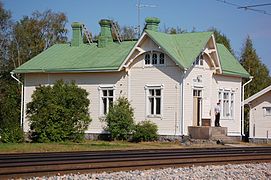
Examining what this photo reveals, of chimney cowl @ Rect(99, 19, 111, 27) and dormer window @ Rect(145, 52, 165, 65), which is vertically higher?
chimney cowl @ Rect(99, 19, 111, 27)

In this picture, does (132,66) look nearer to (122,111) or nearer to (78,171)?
(122,111)

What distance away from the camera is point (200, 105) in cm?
4094

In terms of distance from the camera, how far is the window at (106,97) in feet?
138

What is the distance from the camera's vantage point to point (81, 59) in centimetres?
4459

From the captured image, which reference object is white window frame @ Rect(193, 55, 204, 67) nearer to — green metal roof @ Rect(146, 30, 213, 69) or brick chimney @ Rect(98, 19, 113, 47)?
green metal roof @ Rect(146, 30, 213, 69)

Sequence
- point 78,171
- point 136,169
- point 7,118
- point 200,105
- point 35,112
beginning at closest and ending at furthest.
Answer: point 78,171 < point 136,169 < point 35,112 < point 200,105 < point 7,118

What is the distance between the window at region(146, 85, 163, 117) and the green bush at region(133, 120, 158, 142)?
1297 mm

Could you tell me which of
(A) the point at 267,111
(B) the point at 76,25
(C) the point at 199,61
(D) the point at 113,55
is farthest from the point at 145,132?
(B) the point at 76,25

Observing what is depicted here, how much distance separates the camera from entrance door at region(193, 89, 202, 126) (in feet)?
133

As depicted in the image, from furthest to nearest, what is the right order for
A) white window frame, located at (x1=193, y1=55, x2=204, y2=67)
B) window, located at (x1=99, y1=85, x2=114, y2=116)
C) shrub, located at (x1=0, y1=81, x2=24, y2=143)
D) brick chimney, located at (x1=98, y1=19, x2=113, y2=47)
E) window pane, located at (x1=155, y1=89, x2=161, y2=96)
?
brick chimney, located at (x1=98, y1=19, x2=113, y2=47), window, located at (x1=99, y1=85, x2=114, y2=116), white window frame, located at (x1=193, y1=55, x2=204, y2=67), window pane, located at (x1=155, y1=89, x2=161, y2=96), shrub, located at (x1=0, y1=81, x2=24, y2=143)

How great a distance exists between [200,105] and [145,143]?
5.29 metres

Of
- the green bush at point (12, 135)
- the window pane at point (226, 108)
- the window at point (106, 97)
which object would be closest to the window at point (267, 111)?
the window pane at point (226, 108)

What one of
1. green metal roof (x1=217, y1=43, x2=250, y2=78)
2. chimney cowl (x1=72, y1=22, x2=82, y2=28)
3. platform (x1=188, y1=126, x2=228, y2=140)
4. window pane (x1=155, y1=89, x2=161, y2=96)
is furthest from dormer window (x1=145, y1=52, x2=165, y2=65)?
chimney cowl (x1=72, y1=22, x2=82, y2=28)

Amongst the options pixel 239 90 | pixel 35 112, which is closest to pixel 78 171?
pixel 35 112
